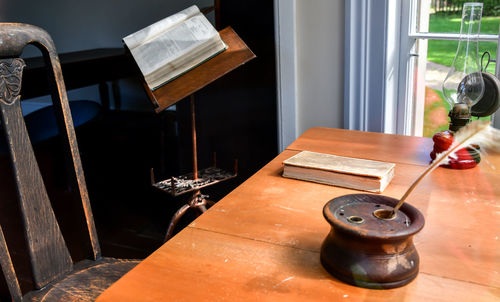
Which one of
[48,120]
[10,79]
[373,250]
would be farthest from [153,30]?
[48,120]

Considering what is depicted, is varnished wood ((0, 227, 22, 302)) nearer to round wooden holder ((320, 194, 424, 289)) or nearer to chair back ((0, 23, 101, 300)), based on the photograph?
chair back ((0, 23, 101, 300))

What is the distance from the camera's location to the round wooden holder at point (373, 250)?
800 millimetres

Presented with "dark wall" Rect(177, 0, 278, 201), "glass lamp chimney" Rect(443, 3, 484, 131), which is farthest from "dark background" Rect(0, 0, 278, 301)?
"glass lamp chimney" Rect(443, 3, 484, 131)

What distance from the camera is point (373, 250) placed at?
2.66 ft

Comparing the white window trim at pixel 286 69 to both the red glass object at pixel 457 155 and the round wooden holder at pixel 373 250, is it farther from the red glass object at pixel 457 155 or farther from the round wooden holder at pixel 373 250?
the round wooden holder at pixel 373 250

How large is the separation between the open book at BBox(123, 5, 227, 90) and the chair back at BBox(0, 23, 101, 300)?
25cm

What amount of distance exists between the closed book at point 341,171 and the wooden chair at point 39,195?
52 cm

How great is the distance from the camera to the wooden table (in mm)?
812

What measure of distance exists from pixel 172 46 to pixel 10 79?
46cm

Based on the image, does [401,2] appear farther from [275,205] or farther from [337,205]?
[337,205]

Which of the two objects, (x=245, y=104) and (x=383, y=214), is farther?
(x=245, y=104)

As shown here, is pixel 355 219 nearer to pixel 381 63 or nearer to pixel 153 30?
pixel 153 30

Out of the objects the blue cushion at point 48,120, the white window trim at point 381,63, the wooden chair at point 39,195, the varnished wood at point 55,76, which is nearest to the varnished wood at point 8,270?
the wooden chair at point 39,195

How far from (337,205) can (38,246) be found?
2.35 feet
